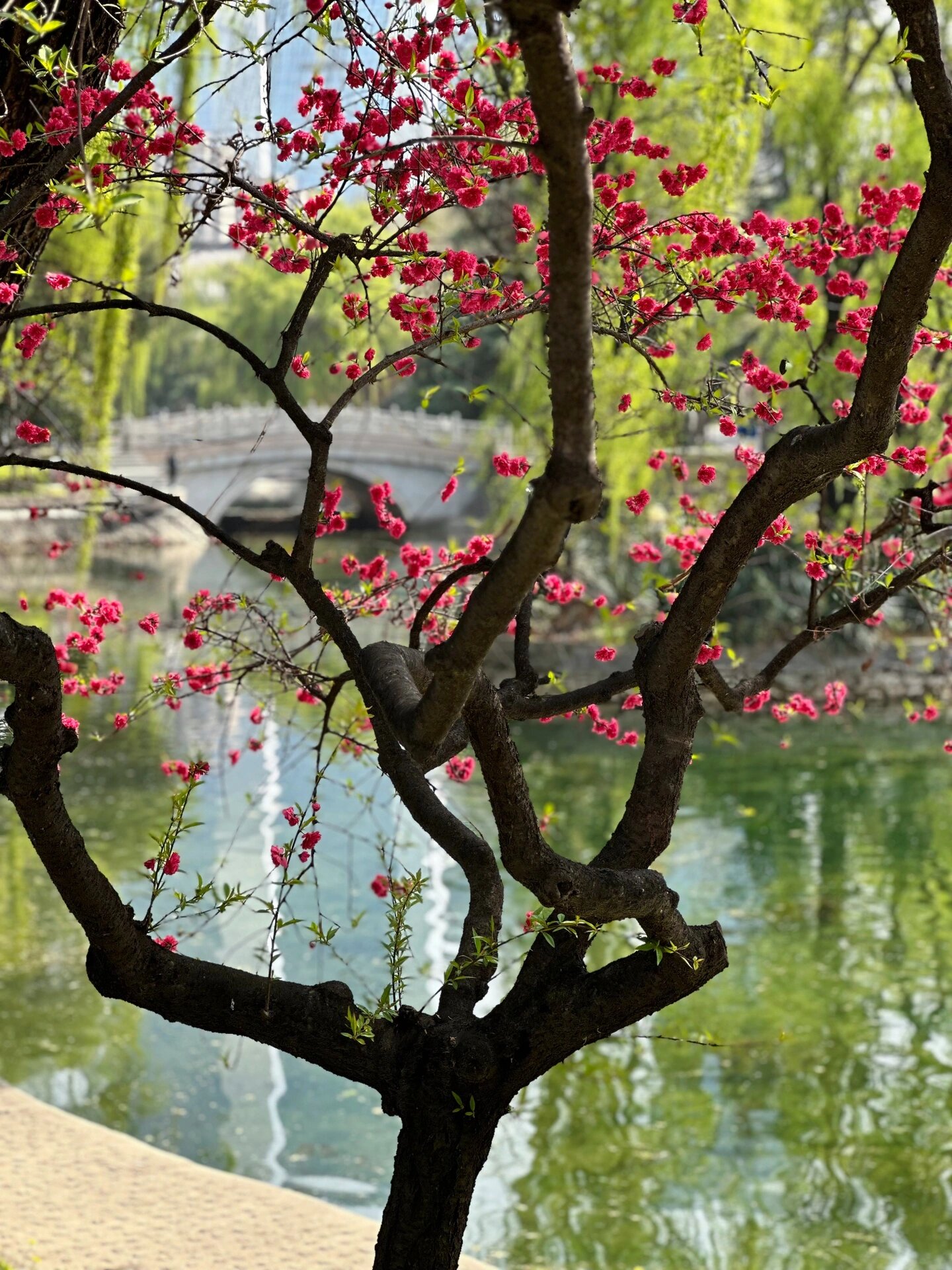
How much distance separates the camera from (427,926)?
700 cm

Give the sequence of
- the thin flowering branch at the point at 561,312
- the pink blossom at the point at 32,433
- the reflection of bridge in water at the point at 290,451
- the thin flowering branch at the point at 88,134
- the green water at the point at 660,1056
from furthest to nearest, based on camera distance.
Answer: the reflection of bridge in water at the point at 290,451 → the green water at the point at 660,1056 → the pink blossom at the point at 32,433 → the thin flowering branch at the point at 88,134 → the thin flowering branch at the point at 561,312

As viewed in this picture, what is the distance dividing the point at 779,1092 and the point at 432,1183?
320 cm

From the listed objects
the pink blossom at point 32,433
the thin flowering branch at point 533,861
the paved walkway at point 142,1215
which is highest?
the pink blossom at point 32,433

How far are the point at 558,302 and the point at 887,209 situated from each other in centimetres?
186

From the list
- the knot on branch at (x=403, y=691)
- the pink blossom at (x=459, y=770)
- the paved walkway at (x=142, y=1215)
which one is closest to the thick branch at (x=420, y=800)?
the knot on branch at (x=403, y=691)

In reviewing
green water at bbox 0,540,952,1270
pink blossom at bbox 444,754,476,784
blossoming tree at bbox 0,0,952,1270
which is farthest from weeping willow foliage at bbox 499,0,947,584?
blossoming tree at bbox 0,0,952,1270

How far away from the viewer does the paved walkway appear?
3801 mm

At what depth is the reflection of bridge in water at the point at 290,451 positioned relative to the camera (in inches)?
819

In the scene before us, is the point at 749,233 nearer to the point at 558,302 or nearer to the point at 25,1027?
the point at 558,302

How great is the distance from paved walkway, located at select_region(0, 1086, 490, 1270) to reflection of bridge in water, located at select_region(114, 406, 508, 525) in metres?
15.5

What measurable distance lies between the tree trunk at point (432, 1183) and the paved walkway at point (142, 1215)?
1.33 m

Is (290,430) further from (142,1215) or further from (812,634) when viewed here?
(812,634)

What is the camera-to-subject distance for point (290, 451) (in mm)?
21078

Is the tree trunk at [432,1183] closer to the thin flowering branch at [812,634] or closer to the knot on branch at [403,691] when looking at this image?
the knot on branch at [403,691]
